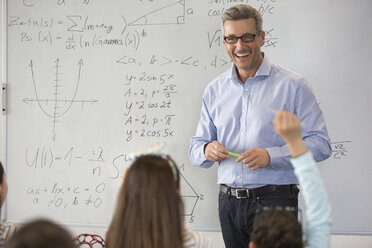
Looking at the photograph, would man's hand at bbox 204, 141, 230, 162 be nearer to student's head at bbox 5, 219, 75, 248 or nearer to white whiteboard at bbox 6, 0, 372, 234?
white whiteboard at bbox 6, 0, 372, 234

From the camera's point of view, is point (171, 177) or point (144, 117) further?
point (144, 117)

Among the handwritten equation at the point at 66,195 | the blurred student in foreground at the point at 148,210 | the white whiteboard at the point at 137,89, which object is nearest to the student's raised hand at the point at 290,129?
the blurred student in foreground at the point at 148,210

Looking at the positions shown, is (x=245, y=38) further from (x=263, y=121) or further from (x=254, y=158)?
(x=254, y=158)

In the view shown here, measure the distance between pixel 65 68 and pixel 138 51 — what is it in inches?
21.4

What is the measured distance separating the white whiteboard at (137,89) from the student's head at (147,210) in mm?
1572

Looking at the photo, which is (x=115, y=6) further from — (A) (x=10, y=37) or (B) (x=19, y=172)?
(B) (x=19, y=172)

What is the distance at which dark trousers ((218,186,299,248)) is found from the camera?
242 cm

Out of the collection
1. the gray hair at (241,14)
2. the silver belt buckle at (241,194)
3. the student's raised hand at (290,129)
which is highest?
the gray hair at (241,14)

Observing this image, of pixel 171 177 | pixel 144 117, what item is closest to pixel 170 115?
pixel 144 117

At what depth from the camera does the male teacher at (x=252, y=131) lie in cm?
242

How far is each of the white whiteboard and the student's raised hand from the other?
4.75 ft

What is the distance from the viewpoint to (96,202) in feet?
11.0

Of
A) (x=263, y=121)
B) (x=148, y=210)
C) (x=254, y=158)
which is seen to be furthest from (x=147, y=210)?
(x=263, y=121)

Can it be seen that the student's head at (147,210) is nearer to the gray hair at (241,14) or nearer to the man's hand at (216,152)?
the man's hand at (216,152)
